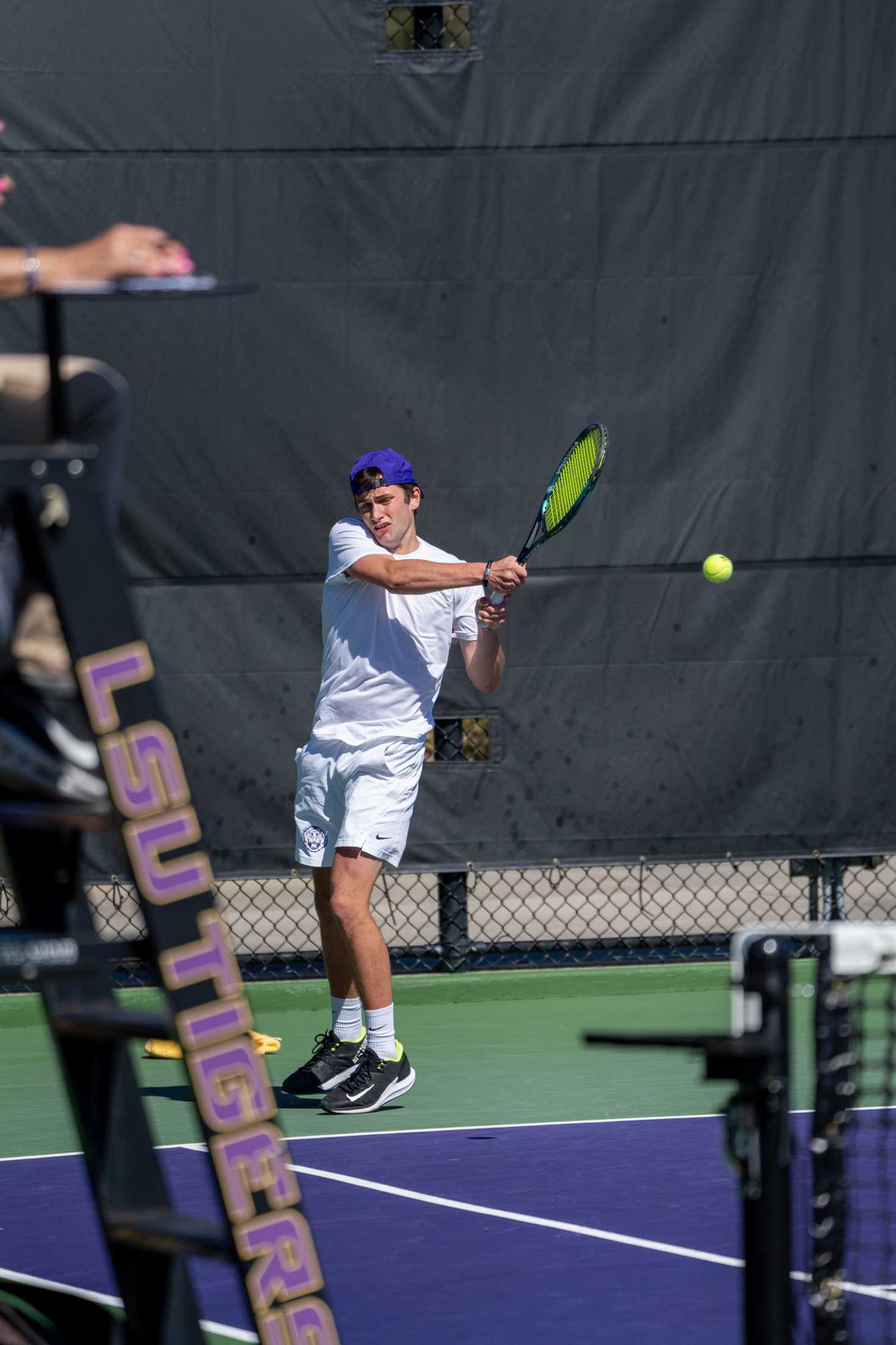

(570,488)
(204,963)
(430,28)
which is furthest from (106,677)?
(430,28)

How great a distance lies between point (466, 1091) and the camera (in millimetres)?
5730

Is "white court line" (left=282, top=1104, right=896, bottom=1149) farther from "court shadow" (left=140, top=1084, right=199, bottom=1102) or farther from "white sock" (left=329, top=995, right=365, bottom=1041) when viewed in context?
"court shadow" (left=140, top=1084, right=199, bottom=1102)

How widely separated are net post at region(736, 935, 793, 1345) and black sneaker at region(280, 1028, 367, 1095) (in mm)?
3317

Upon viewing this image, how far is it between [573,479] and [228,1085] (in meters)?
3.77

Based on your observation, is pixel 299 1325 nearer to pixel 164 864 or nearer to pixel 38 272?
pixel 164 864

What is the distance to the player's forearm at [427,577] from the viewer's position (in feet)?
17.5

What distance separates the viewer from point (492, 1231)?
13.9ft

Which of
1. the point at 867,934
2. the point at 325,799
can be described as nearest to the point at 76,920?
the point at 867,934

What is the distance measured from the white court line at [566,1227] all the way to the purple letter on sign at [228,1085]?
5.18ft

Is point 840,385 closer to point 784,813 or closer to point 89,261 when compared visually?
point 784,813

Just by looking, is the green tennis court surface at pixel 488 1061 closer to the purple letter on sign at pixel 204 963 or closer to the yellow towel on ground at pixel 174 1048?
the yellow towel on ground at pixel 174 1048

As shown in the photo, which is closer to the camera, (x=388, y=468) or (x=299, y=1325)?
(x=299, y=1325)

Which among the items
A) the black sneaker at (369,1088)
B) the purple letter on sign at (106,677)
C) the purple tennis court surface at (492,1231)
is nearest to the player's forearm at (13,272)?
the purple letter on sign at (106,677)

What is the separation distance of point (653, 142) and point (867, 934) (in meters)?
4.76
